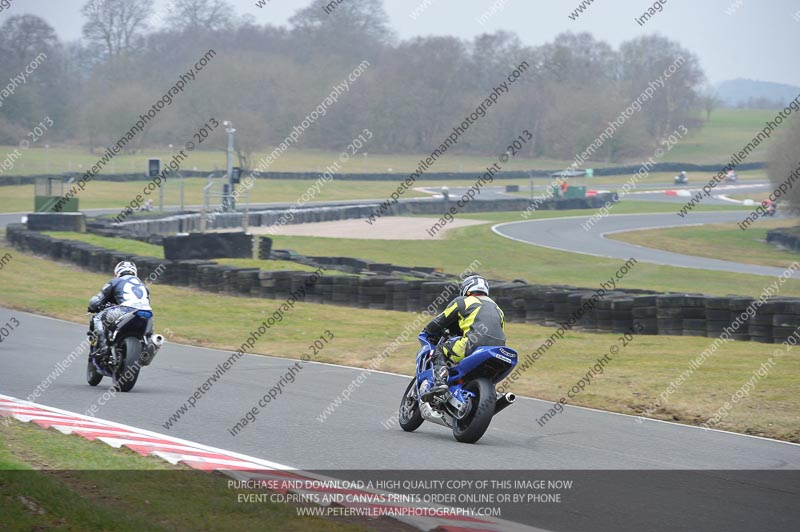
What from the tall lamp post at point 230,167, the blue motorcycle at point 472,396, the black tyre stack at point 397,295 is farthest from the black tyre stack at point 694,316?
the tall lamp post at point 230,167

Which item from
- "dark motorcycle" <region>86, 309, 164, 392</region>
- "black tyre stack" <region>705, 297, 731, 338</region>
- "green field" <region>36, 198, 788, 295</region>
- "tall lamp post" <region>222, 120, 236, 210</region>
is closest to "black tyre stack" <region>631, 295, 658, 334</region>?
"black tyre stack" <region>705, 297, 731, 338</region>

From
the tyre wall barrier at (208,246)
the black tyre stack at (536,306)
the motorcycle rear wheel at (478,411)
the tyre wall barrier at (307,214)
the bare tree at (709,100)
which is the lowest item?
the tyre wall barrier at (307,214)

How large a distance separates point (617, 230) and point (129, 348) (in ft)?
115

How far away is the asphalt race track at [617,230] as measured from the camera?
32.2 metres

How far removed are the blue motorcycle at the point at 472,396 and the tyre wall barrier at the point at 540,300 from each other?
764 centimetres

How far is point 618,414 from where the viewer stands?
10.7m

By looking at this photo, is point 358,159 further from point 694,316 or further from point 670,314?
point 694,316

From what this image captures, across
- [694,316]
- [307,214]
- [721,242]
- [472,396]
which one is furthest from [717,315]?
[307,214]

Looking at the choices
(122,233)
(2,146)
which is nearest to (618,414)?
(122,233)

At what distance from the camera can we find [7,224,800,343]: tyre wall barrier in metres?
15.1

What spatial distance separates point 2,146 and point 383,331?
56764mm

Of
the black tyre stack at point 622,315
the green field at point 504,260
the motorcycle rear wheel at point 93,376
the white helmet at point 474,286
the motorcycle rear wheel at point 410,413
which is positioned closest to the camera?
the white helmet at point 474,286

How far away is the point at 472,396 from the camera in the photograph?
8.49 metres

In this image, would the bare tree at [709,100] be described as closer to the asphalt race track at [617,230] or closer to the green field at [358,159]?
the green field at [358,159]
